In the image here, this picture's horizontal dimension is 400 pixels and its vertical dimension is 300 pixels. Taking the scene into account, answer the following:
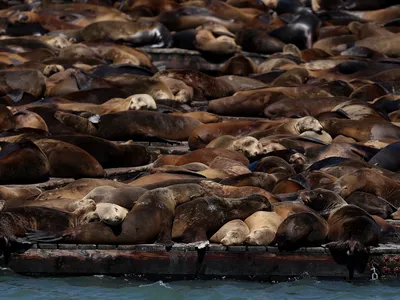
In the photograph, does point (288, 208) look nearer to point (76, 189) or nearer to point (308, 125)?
point (76, 189)

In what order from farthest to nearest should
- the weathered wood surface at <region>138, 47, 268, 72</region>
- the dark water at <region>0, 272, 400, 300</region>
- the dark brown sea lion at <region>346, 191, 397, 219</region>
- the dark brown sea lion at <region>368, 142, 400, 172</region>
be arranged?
the weathered wood surface at <region>138, 47, 268, 72</region>, the dark brown sea lion at <region>368, 142, 400, 172</region>, the dark brown sea lion at <region>346, 191, 397, 219</region>, the dark water at <region>0, 272, 400, 300</region>

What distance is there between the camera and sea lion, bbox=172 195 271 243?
812 centimetres

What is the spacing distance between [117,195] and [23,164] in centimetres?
154

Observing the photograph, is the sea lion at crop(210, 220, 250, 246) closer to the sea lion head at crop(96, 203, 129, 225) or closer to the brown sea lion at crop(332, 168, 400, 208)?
the sea lion head at crop(96, 203, 129, 225)

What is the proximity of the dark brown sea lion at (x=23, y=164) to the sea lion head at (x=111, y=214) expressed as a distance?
2005 mm

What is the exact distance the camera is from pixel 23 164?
9836 millimetres

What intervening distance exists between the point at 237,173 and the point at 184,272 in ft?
7.95

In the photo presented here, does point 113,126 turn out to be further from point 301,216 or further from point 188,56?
point 188,56

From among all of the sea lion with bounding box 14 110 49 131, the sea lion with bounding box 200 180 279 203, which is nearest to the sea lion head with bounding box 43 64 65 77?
the sea lion with bounding box 14 110 49 131

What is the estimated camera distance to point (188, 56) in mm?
19078

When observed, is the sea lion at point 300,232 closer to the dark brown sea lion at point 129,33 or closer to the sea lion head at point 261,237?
the sea lion head at point 261,237

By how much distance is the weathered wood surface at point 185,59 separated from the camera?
62.2ft

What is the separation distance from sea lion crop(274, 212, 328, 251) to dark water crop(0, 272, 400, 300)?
269 millimetres

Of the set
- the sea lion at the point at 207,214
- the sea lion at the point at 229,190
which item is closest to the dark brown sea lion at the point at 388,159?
the sea lion at the point at 229,190
